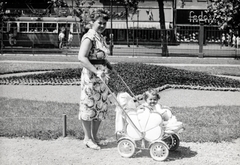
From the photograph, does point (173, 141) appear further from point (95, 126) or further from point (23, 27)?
point (23, 27)

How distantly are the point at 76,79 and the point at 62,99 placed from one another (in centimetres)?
313

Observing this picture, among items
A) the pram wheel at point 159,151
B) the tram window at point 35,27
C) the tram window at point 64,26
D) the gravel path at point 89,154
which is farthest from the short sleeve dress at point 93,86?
the tram window at point 64,26

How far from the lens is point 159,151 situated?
18.0 ft

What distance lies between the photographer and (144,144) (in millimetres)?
5758

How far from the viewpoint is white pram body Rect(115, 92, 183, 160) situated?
561 cm

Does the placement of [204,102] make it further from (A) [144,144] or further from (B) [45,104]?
(A) [144,144]

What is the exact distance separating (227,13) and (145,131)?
11064mm

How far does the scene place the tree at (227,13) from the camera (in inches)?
612

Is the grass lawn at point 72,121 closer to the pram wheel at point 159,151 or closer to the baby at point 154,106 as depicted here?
the baby at point 154,106

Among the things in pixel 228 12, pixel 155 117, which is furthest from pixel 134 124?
pixel 228 12

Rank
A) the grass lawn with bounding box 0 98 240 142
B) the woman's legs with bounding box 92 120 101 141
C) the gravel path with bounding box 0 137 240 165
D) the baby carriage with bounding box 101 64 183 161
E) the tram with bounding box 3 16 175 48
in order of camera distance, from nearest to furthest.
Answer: the gravel path with bounding box 0 137 240 165
the baby carriage with bounding box 101 64 183 161
the woman's legs with bounding box 92 120 101 141
the grass lawn with bounding box 0 98 240 142
the tram with bounding box 3 16 175 48

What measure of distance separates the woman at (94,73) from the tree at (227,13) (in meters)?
10.5

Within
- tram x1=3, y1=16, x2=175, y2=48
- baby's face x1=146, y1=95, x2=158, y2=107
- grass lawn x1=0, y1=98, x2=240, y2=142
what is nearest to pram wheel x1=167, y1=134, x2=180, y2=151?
baby's face x1=146, y1=95, x2=158, y2=107

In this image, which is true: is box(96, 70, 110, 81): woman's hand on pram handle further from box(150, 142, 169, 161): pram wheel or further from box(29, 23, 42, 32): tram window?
box(29, 23, 42, 32): tram window
